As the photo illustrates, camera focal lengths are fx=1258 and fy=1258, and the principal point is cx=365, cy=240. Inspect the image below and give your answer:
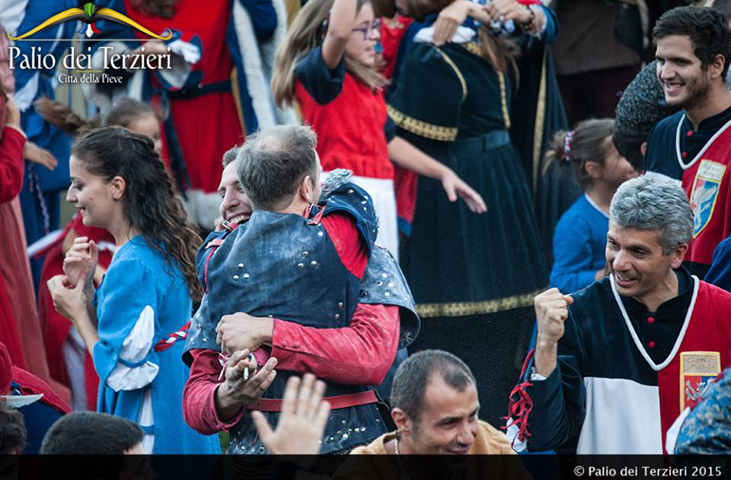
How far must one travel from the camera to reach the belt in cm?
362

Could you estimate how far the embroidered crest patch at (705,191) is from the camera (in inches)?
178

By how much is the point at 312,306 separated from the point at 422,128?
9.30ft

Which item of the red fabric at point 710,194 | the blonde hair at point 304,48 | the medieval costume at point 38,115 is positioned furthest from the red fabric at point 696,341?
the medieval costume at point 38,115

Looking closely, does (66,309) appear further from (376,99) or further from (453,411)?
(376,99)

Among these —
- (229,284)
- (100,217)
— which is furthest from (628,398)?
(100,217)

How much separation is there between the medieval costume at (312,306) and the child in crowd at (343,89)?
1948 mm

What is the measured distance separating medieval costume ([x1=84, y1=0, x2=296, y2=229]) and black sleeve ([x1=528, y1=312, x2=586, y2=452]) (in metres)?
2.96

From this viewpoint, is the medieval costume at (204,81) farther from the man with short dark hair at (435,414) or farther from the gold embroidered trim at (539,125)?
the man with short dark hair at (435,414)

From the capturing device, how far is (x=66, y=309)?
4375 millimetres

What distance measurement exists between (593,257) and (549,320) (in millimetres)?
2194

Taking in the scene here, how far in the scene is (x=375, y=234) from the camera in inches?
146

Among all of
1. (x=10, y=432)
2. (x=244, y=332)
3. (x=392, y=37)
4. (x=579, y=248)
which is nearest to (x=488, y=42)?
(x=392, y=37)

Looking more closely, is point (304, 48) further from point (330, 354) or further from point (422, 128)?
point (330, 354)

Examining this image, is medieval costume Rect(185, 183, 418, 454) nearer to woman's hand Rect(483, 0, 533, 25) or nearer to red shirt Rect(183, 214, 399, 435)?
red shirt Rect(183, 214, 399, 435)
